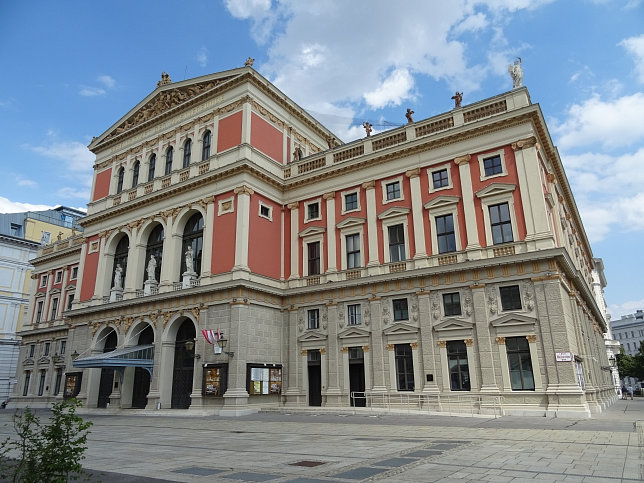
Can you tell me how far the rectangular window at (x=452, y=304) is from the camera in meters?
25.2

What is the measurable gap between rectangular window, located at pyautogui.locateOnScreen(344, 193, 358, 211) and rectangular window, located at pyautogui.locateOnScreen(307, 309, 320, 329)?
7015 millimetres

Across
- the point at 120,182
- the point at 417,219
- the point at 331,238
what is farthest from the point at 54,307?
the point at 417,219

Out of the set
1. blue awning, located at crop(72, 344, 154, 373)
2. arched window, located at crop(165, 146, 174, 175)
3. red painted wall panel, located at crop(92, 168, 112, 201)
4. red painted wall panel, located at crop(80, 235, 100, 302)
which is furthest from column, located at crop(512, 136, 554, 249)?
red painted wall panel, located at crop(92, 168, 112, 201)

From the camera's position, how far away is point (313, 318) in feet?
100

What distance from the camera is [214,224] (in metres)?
31.5

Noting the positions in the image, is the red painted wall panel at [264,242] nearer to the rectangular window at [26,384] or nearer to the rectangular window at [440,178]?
the rectangular window at [440,178]

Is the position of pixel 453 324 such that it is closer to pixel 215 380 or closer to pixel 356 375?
pixel 356 375

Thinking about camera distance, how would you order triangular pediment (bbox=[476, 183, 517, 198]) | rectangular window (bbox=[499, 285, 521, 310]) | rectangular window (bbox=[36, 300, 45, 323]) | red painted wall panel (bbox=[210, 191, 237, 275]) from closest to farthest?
Result: 1. rectangular window (bbox=[499, 285, 521, 310])
2. triangular pediment (bbox=[476, 183, 517, 198])
3. red painted wall panel (bbox=[210, 191, 237, 275])
4. rectangular window (bbox=[36, 300, 45, 323])

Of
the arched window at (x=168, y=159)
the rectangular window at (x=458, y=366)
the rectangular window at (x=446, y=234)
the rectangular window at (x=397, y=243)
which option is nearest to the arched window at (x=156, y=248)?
the arched window at (x=168, y=159)

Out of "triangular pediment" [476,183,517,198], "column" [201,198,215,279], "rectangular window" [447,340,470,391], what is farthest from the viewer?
"column" [201,198,215,279]

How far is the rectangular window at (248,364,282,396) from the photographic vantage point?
1093 inches

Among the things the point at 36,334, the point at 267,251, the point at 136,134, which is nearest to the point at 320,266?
the point at 267,251

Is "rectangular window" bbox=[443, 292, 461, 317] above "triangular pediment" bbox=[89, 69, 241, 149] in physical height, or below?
below

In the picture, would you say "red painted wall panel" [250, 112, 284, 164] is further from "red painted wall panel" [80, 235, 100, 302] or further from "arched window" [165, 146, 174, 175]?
"red painted wall panel" [80, 235, 100, 302]
